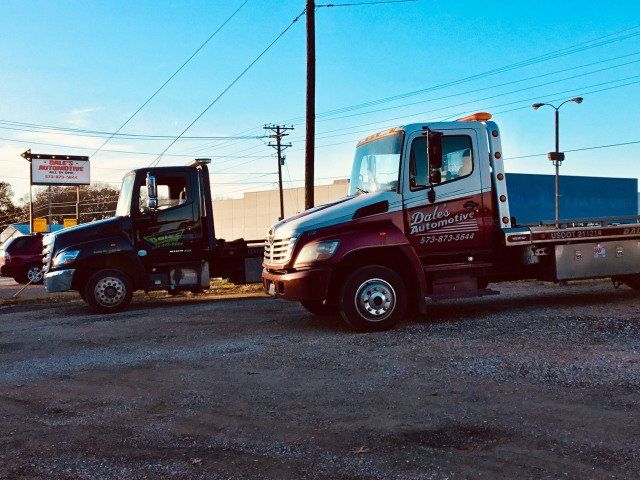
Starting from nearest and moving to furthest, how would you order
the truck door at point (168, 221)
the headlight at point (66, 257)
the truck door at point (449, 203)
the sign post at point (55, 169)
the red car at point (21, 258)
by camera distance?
the truck door at point (449, 203) → the headlight at point (66, 257) → the truck door at point (168, 221) → the red car at point (21, 258) → the sign post at point (55, 169)

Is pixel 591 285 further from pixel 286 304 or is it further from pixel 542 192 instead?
pixel 542 192

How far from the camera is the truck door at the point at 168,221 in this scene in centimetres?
1213

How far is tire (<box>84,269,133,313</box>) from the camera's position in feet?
39.2

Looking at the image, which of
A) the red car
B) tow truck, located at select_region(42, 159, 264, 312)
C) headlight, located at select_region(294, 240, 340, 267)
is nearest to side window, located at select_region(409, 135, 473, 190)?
headlight, located at select_region(294, 240, 340, 267)

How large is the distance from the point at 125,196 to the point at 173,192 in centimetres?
94

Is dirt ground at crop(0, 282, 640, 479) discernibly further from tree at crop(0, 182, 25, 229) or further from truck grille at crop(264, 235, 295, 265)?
tree at crop(0, 182, 25, 229)

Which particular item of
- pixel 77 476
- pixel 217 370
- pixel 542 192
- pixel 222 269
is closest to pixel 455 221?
pixel 217 370


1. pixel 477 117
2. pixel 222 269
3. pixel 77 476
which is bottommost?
pixel 77 476

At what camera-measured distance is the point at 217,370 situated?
6.73 metres

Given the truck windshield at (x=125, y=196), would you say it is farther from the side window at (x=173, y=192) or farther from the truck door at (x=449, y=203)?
the truck door at (x=449, y=203)

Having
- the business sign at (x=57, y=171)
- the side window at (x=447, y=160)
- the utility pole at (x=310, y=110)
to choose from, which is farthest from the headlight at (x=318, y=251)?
the business sign at (x=57, y=171)

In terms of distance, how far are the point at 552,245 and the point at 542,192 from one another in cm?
4049

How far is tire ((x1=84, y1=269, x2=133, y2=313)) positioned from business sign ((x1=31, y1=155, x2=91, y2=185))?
42.8 metres

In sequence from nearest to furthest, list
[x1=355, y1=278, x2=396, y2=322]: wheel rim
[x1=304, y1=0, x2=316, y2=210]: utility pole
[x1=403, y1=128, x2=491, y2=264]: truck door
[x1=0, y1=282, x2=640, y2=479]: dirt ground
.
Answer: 1. [x1=0, y1=282, x2=640, y2=479]: dirt ground
2. [x1=355, y1=278, x2=396, y2=322]: wheel rim
3. [x1=403, y1=128, x2=491, y2=264]: truck door
4. [x1=304, y1=0, x2=316, y2=210]: utility pole
